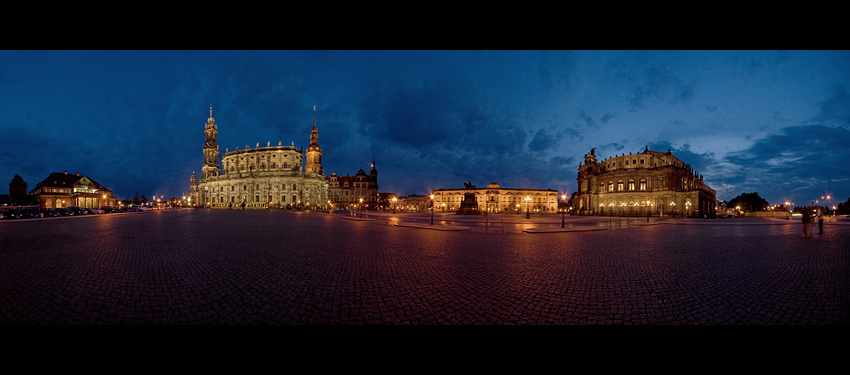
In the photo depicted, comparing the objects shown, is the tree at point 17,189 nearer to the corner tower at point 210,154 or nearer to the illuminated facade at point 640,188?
the corner tower at point 210,154

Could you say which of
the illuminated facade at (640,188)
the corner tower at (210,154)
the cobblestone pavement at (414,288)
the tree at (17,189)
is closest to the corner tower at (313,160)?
the corner tower at (210,154)

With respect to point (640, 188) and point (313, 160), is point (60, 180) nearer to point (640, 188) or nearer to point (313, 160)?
point (313, 160)

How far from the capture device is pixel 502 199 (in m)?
98.2

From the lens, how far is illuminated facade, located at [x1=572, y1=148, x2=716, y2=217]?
196 feet

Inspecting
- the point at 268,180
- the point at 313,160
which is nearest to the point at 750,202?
the point at 313,160

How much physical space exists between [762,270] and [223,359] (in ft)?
38.8

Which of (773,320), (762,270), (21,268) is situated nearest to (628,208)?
(762,270)

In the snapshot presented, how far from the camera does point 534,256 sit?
356 inches

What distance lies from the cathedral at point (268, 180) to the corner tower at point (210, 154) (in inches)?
20.0

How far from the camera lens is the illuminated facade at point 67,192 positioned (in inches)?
2640

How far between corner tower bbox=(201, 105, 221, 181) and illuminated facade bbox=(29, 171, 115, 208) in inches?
1082

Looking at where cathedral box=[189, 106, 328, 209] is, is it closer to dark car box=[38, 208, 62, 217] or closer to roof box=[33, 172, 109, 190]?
roof box=[33, 172, 109, 190]

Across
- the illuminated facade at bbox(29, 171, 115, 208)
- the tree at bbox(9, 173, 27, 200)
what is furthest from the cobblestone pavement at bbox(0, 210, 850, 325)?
the tree at bbox(9, 173, 27, 200)
